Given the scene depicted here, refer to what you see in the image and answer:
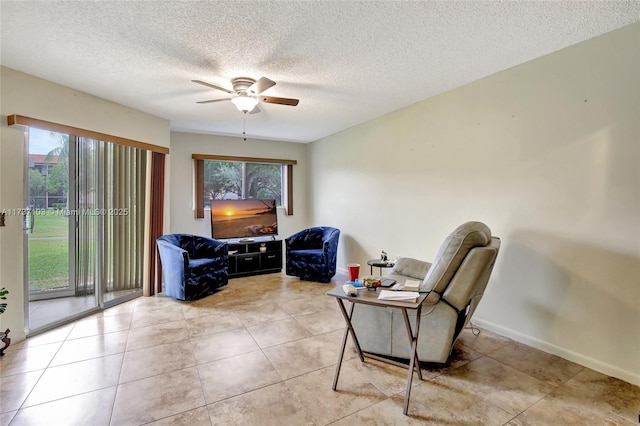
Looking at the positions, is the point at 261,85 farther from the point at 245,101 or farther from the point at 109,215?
the point at 109,215

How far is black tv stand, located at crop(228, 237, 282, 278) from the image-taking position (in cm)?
526

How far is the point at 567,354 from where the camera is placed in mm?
2514

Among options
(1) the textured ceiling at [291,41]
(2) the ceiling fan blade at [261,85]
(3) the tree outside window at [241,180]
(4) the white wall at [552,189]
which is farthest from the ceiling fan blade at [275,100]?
(3) the tree outside window at [241,180]

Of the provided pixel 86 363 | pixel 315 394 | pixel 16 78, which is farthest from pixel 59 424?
pixel 16 78

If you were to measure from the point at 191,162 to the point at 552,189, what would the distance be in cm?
516

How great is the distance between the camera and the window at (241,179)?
550 cm

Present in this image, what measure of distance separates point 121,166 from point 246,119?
1814mm

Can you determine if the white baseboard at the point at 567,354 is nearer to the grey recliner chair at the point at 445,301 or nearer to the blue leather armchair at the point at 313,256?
the grey recliner chair at the point at 445,301

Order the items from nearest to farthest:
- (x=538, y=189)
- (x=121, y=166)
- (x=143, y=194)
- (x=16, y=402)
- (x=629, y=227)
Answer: (x=16, y=402) < (x=629, y=227) < (x=538, y=189) < (x=121, y=166) < (x=143, y=194)

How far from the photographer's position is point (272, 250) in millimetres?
5617

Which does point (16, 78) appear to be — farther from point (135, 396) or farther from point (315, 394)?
point (315, 394)

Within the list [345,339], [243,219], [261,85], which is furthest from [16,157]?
[345,339]

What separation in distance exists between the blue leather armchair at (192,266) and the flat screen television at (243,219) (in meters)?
0.59

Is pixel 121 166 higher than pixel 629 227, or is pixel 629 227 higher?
pixel 121 166
